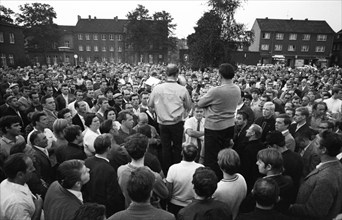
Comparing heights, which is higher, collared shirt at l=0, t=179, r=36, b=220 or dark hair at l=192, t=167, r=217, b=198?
dark hair at l=192, t=167, r=217, b=198

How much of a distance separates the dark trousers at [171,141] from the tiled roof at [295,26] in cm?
6306

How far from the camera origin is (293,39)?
6069 cm

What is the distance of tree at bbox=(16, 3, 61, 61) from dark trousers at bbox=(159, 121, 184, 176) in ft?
198

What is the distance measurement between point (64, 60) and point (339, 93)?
61720mm

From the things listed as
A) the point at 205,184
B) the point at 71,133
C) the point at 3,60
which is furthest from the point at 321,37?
the point at 205,184

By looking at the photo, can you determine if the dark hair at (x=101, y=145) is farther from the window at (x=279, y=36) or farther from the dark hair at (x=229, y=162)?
the window at (x=279, y=36)

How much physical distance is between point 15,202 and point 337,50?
75567 millimetres

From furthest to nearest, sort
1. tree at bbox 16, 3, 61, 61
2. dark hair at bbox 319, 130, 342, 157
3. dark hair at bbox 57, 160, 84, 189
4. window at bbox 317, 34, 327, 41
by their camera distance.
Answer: window at bbox 317, 34, 327, 41
tree at bbox 16, 3, 61, 61
dark hair at bbox 319, 130, 342, 157
dark hair at bbox 57, 160, 84, 189

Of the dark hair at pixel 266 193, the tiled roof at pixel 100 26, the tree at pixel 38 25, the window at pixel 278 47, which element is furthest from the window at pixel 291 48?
the dark hair at pixel 266 193

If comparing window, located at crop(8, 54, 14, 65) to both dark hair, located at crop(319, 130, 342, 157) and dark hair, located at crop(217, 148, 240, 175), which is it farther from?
dark hair, located at crop(319, 130, 342, 157)

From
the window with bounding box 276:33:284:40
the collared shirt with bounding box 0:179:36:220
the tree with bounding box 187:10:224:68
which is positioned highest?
the window with bounding box 276:33:284:40

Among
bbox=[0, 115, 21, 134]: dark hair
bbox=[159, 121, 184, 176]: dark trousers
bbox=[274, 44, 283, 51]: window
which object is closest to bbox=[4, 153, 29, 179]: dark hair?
bbox=[0, 115, 21, 134]: dark hair

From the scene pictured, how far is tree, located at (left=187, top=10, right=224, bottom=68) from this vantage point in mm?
33875

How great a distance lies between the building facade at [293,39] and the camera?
60250 millimetres
